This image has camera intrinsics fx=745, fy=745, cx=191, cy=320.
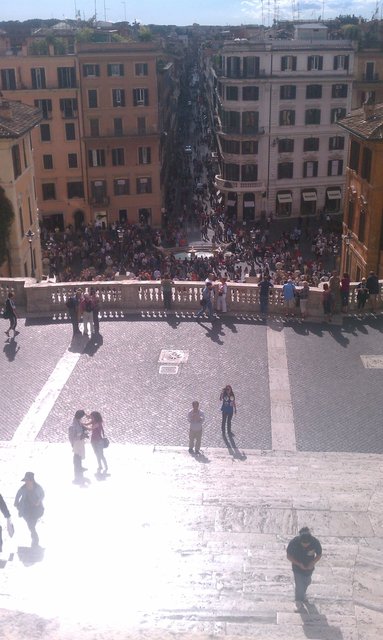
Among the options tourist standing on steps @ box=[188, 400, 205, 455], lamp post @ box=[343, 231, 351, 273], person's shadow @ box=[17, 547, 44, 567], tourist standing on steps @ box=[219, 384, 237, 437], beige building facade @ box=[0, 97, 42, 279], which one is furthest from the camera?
lamp post @ box=[343, 231, 351, 273]

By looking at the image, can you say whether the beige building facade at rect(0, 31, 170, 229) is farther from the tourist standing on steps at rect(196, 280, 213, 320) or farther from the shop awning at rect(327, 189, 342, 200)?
the tourist standing on steps at rect(196, 280, 213, 320)

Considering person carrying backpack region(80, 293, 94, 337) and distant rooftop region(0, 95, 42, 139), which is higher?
distant rooftop region(0, 95, 42, 139)

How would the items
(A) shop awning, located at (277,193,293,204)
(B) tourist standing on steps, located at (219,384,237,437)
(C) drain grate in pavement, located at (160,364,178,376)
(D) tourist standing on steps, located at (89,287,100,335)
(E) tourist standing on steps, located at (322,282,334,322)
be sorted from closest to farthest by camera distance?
(B) tourist standing on steps, located at (219,384,237,437) → (C) drain grate in pavement, located at (160,364,178,376) → (D) tourist standing on steps, located at (89,287,100,335) → (E) tourist standing on steps, located at (322,282,334,322) → (A) shop awning, located at (277,193,293,204)

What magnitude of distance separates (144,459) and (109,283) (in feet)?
35.9

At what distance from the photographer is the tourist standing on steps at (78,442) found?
16.5 metres

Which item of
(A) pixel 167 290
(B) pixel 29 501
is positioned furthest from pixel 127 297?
(B) pixel 29 501

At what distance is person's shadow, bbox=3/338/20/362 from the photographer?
23.5 metres

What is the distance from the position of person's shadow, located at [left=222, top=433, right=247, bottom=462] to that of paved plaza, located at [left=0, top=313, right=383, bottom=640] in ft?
0.16

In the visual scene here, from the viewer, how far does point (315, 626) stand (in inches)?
464

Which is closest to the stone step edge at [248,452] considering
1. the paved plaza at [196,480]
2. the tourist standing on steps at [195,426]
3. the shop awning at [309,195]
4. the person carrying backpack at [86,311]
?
the paved plaza at [196,480]

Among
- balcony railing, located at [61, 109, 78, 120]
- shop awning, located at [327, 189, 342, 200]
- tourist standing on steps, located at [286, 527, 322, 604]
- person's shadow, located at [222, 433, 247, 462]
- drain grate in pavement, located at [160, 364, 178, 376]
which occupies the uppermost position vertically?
balcony railing, located at [61, 109, 78, 120]

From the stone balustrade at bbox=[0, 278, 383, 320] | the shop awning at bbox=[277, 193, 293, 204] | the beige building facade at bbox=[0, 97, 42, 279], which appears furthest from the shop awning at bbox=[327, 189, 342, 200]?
the stone balustrade at bbox=[0, 278, 383, 320]

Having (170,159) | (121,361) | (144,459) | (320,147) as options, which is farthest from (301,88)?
(144,459)

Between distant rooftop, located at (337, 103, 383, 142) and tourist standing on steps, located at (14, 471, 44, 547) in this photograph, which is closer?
tourist standing on steps, located at (14, 471, 44, 547)
